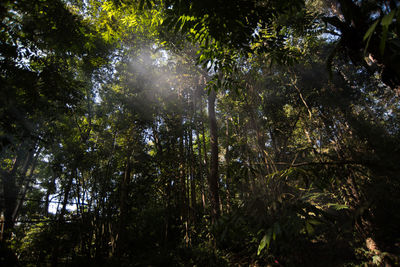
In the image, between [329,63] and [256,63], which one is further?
[256,63]

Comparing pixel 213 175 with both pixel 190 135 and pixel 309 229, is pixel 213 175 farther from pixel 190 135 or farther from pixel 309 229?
pixel 309 229

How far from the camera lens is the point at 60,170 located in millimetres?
4898

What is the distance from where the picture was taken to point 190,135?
18.8ft

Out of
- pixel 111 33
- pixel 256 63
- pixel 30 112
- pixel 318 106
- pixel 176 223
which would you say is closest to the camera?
pixel 30 112

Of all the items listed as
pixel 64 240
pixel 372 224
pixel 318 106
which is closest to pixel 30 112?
pixel 64 240

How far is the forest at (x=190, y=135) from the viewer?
1.45 metres

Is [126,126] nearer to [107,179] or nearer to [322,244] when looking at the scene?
[107,179]

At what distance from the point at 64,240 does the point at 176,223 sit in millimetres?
3113

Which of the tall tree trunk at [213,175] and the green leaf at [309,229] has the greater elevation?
the tall tree trunk at [213,175]

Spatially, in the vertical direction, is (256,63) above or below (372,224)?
above

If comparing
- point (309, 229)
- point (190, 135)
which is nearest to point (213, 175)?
point (190, 135)

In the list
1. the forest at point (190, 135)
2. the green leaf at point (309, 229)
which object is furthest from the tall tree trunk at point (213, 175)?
the green leaf at point (309, 229)

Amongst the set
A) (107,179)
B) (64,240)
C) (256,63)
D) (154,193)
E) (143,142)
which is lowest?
(64,240)

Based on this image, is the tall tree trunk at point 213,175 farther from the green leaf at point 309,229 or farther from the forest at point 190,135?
the green leaf at point 309,229
